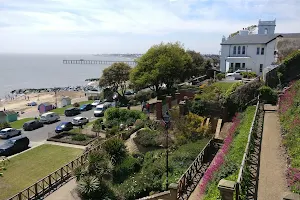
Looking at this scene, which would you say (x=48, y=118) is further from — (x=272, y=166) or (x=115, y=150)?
(x=272, y=166)

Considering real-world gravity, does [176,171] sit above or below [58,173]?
above

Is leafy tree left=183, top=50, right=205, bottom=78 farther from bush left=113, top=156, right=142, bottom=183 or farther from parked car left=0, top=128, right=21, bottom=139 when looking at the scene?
bush left=113, top=156, right=142, bottom=183

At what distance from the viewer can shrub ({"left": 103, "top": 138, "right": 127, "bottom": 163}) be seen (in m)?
19.1

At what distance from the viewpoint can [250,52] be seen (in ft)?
151

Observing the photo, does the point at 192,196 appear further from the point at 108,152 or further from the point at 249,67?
Answer: the point at 249,67

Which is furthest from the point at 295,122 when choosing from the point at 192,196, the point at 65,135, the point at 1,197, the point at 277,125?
the point at 65,135

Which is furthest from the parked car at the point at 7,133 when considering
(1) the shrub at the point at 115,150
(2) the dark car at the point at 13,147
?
(1) the shrub at the point at 115,150

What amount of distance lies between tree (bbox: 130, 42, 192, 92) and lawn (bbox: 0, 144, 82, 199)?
1665cm

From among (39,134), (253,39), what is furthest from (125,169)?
(253,39)

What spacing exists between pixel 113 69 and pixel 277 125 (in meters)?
38.1

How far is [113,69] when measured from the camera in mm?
51375

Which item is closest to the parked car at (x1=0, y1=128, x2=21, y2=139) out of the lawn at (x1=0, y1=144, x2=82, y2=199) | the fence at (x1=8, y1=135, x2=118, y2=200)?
the lawn at (x1=0, y1=144, x2=82, y2=199)

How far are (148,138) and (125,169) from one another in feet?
14.3

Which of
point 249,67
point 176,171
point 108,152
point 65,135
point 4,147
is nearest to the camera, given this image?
point 176,171
